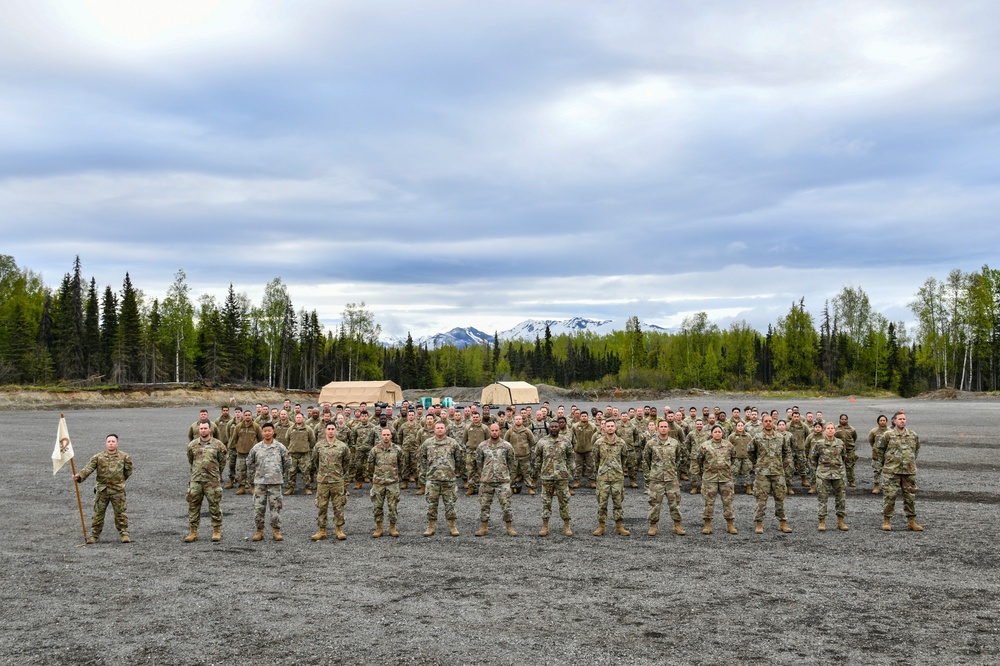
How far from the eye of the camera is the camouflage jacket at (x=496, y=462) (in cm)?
1486

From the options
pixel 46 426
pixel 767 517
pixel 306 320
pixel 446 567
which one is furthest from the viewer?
pixel 306 320

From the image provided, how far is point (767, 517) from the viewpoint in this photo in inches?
637

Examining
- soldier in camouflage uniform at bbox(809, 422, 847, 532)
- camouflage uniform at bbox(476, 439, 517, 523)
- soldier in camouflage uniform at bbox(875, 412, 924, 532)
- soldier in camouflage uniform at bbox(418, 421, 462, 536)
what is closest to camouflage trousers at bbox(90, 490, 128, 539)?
soldier in camouflage uniform at bbox(418, 421, 462, 536)

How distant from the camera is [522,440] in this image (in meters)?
20.2

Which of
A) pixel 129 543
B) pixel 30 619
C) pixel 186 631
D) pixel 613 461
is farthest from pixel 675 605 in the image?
pixel 129 543

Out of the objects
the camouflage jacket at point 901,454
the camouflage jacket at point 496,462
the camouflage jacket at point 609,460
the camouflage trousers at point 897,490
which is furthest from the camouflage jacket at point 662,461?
the camouflage jacket at point 901,454

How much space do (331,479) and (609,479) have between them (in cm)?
600

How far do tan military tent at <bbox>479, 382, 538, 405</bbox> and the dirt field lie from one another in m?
54.1

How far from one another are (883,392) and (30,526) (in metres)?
99.2

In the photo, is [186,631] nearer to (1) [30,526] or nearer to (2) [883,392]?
A: (1) [30,526]

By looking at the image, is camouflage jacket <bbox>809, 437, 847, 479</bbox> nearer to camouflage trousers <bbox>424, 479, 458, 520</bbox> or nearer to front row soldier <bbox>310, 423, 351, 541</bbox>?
camouflage trousers <bbox>424, 479, 458, 520</bbox>

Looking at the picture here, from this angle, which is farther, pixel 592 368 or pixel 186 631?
pixel 592 368

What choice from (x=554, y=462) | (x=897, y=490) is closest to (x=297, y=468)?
(x=554, y=462)

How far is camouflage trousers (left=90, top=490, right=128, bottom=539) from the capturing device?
13.7m
